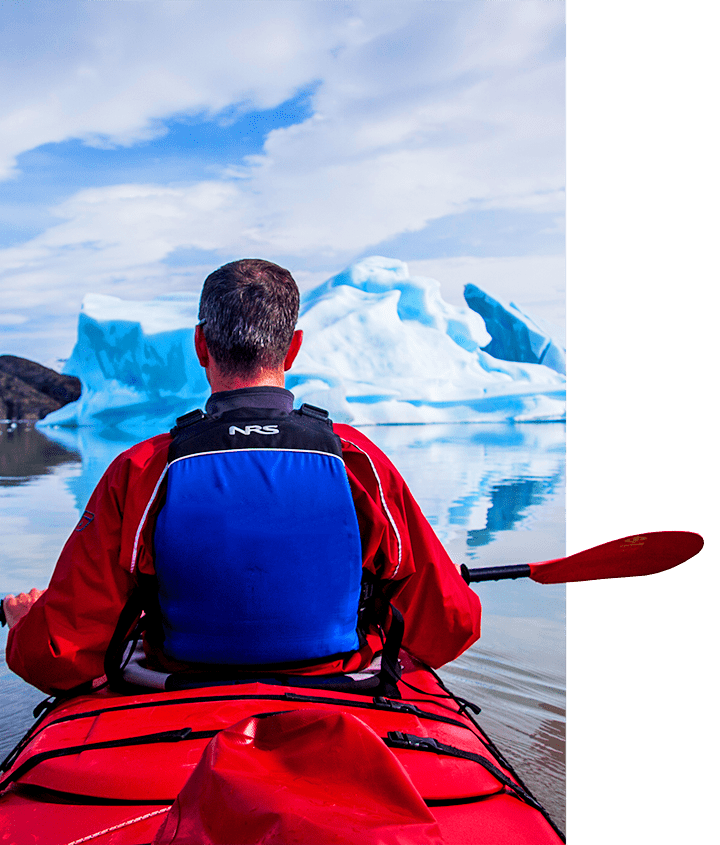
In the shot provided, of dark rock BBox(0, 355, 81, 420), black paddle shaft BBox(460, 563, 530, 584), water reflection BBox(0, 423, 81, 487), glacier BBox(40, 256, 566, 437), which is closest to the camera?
black paddle shaft BBox(460, 563, 530, 584)

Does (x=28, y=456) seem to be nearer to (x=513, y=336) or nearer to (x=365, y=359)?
(x=365, y=359)

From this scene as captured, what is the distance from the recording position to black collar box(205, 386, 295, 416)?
88cm

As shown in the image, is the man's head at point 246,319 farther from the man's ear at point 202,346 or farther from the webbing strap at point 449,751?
the webbing strap at point 449,751

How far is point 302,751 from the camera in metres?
0.53

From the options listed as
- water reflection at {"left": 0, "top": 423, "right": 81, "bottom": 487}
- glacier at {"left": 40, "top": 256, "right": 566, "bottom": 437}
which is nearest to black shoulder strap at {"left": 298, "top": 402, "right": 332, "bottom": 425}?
water reflection at {"left": 0, "top": 423, "right": 81, "bottom": 487}

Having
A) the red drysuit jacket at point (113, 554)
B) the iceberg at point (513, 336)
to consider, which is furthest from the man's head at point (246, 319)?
the iceberg at point (513, 336)

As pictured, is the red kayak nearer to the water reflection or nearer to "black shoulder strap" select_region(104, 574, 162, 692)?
"black shoulder strap" select_region(104, 574, 162, 692)

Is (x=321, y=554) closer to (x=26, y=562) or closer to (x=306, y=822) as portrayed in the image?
(x=306, y=822)

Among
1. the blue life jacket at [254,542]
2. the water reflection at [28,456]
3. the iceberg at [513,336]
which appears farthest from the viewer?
the iceberg at [513,336]

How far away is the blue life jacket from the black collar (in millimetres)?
15

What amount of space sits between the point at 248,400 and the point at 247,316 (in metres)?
0.10
